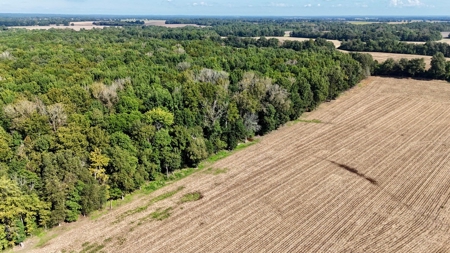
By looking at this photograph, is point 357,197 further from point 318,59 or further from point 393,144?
point 318,59

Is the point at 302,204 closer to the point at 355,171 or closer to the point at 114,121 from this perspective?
the point at 355,171

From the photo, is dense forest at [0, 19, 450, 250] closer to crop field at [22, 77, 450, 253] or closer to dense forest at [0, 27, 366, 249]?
dense forest at [0, 27, 366, 249]

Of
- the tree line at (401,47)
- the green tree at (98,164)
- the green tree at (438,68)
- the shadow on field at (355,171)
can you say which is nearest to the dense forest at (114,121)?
the green tree at (98,164)

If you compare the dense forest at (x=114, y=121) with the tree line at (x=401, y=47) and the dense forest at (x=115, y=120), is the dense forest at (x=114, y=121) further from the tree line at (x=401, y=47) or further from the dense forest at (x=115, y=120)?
the tree line at (x=401, y=47)

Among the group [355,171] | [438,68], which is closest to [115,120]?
[355,171]

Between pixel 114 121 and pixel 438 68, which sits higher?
pixel 114 121

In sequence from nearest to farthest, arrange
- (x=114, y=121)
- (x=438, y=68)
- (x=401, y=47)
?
1. (x=114, y=121)
2. (x=438, y=68)
3. (x=401, y=47)

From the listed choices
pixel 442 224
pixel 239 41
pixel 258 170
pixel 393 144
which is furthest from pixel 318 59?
pixel 239 41
